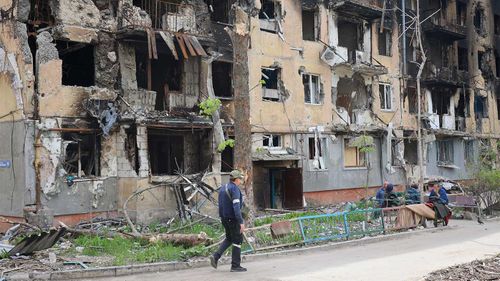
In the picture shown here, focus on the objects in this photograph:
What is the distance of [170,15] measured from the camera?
69.4 ft

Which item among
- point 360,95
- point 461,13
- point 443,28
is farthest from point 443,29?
point 360,95

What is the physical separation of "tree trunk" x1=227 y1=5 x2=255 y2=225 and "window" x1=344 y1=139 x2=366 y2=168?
15.2m

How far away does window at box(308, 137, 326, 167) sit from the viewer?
26.5 meters

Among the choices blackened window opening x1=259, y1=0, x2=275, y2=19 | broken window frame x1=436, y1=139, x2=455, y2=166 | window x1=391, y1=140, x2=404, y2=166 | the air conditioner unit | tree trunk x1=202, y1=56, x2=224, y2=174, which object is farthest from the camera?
broken window frame x1=436, y1=139, x2=455, y2=166

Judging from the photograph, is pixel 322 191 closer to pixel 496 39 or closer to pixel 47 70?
pixel 47 70

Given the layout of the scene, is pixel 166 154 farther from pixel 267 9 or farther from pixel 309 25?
pixel 309 25

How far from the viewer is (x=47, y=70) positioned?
713 inches

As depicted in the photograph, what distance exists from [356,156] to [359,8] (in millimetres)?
7775

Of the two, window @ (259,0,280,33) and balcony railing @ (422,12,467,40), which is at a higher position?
balcony railing @ (422,12,467,40)

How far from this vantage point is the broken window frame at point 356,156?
28.5 metres

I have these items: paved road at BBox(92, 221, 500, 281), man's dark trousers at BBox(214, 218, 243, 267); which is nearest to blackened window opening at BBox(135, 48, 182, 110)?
paved road at BBox(92, 221, 500, 281)

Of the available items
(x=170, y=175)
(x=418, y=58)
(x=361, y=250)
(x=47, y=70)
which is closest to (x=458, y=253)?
(x=361, y=250)

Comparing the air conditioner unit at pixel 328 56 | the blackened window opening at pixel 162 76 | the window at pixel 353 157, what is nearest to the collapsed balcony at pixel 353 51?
the air conditioner unit at pixel 328 56

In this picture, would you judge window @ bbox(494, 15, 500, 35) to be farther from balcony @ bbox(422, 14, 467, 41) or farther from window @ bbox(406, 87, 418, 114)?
window @ bbox(406, 87, 418, 114)
